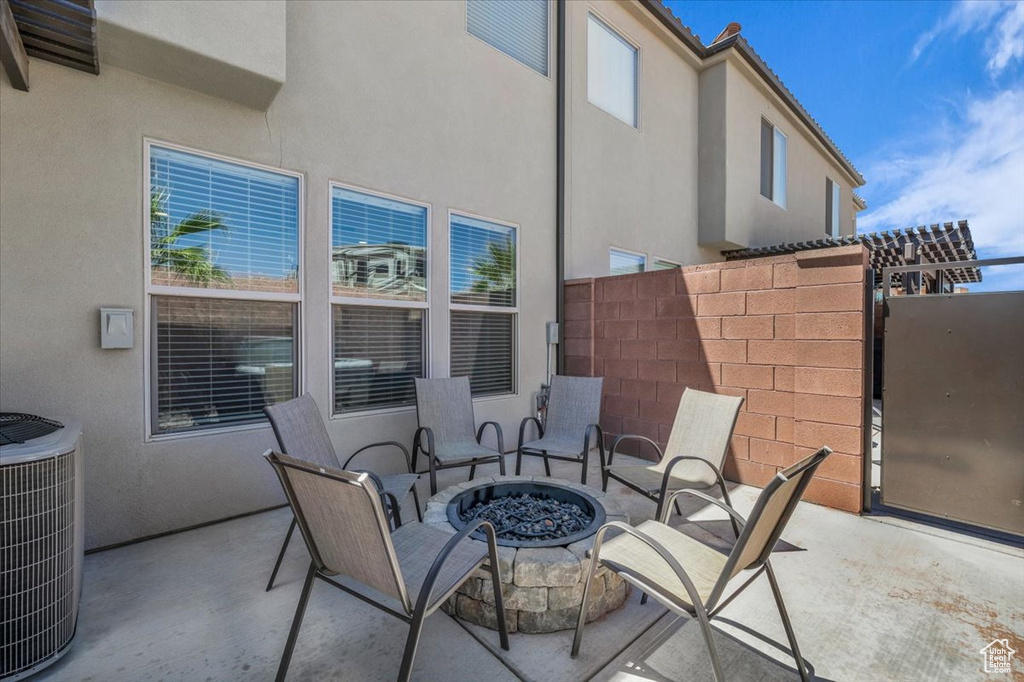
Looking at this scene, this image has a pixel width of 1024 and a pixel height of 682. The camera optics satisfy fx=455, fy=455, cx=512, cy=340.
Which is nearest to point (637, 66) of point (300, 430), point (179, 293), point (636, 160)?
point (636, 160)

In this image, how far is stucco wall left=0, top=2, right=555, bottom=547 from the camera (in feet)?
9.03

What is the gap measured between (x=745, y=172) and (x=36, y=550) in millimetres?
9670

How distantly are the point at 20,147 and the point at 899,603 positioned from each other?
5612 millimetres

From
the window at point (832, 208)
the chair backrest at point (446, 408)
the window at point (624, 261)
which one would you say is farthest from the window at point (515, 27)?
the window at point (832, 208)

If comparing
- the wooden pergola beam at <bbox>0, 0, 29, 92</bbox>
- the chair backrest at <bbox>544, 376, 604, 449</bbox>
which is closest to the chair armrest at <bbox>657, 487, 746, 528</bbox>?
the chair backrest at <bbox>544, 376, 604, 449</bbox>

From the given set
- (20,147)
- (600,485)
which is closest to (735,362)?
(600,485)

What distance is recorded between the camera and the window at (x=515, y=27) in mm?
5066

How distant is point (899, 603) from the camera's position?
7.95 ft

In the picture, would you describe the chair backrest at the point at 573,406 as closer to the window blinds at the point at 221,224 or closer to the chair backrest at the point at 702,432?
the chair backrest at the point at 702,432

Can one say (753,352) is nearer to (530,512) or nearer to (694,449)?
(694,449)

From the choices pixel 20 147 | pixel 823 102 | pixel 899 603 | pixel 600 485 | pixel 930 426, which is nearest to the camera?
pixel 899 603

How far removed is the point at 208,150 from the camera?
3.31 metres

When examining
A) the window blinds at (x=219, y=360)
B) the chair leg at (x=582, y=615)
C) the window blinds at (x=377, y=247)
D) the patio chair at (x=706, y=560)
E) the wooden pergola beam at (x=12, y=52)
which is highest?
the wooden pergola beam at (x=12, y=52)

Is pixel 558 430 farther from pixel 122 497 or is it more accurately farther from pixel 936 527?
pixel 122 497
